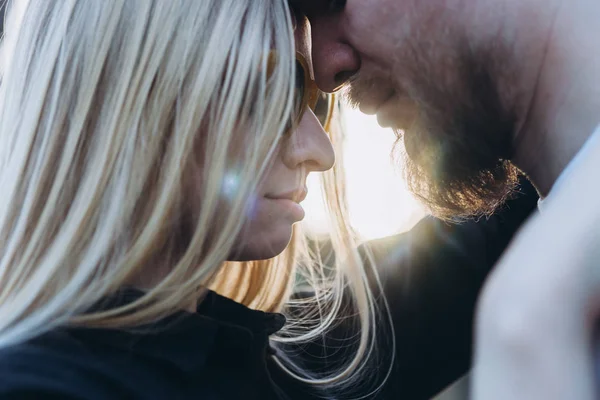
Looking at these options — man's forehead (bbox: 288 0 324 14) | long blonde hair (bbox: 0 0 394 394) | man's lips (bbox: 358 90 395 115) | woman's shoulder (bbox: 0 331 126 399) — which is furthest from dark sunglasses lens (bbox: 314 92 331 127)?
woman's shoulder (bbox: 0 331 126 399)

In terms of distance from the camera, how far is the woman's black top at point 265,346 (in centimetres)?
94

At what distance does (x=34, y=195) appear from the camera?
1073mm

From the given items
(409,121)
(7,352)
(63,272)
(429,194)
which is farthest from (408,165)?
(7,352)

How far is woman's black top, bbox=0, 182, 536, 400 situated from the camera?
0.94 m

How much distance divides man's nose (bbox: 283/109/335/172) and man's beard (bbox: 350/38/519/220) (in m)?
0.19

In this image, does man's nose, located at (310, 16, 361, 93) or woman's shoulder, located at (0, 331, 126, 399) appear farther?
man's nose, located at (310, 16, 361, 93)

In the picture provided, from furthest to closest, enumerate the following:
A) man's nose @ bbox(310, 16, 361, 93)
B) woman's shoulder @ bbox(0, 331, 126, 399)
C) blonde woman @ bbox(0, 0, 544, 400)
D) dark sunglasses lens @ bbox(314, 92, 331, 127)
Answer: dark sunglasses lens @ bbox(314, 92, 331, 127), man's nose @ bbox(310, 16, 361, 93), blonde woman @ bbox(0, 0, 544, 400), woman's shoulder @ bbox(0, 331, 126, 399)

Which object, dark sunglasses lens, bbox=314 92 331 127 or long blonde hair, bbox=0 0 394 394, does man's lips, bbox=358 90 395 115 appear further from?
long blonde hair, bbox=0 0 394 394

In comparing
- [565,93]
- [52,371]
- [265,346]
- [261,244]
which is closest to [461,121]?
[565,93]

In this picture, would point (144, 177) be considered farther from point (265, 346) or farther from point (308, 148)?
point (265, 346)

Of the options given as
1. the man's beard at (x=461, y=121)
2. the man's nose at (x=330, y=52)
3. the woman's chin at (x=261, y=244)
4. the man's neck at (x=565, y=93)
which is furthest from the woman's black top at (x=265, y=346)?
the man's nose at (x=330, y=52)

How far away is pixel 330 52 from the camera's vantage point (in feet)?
4.33

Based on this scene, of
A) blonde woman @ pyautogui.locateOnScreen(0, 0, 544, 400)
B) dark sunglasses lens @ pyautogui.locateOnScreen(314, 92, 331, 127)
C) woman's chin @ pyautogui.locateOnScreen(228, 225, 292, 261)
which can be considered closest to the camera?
blonde woman @ pyautogui.locateOnScreen(0, 0, 544, 400)

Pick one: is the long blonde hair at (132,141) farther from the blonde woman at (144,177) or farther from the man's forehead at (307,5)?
the man's forehead at (307,5)
